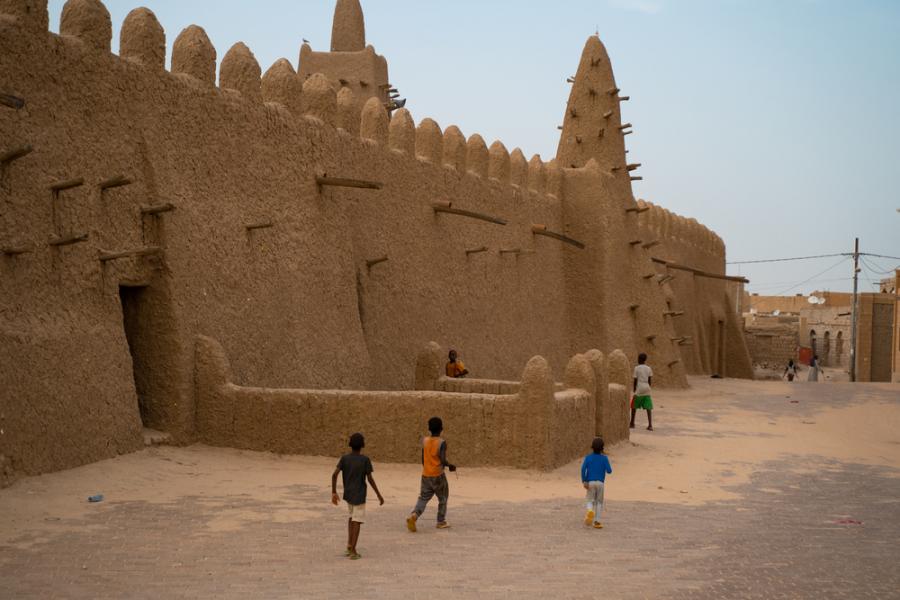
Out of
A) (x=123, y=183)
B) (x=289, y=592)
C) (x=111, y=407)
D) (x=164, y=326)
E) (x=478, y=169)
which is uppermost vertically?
(x=478, y=169)

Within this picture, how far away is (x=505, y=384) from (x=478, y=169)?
26.0 feet

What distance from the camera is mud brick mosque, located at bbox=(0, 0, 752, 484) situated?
10.5 metres

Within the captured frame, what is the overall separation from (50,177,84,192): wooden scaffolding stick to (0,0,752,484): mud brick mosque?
0.02 meters

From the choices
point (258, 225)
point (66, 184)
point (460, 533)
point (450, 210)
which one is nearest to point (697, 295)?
point (450, 210)

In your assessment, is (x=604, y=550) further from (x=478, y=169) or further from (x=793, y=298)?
(x=793, y=298)

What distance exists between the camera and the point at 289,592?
21.5 ft

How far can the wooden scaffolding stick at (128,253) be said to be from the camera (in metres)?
11.0

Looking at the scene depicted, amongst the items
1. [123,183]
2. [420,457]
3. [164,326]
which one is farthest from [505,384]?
[123,183]

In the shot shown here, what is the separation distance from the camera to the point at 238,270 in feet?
44.2

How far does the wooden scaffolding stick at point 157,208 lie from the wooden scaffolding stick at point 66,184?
130 centimetres

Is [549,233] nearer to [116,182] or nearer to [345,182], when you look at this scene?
[345,182]

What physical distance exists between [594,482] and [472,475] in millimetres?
2270

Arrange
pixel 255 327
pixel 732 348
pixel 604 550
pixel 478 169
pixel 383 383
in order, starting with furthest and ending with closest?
pixel 732 348, pixel 478 169, pixel 383 383, pixel 255 327, pixel 604 550

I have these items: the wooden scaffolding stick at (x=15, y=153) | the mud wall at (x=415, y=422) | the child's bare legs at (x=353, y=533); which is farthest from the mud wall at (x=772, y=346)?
the child's bare legs at (x=353, y=533)
